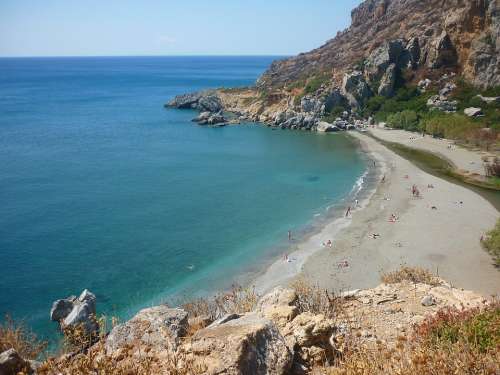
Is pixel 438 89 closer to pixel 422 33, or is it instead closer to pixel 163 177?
pixel 422 33

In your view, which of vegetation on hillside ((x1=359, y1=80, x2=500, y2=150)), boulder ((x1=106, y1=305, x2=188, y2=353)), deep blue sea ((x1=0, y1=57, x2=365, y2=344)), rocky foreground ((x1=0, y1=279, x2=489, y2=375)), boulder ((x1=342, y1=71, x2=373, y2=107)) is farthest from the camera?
boulder ((x1=342, y1=71, x2=373, y2=107))

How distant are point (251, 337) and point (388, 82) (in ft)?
298

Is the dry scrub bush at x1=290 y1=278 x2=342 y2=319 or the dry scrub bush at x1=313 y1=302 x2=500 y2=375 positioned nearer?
the dry scrub bush at x1=313 y1=302 x2=500 y2=375

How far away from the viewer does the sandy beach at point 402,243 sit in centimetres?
2714

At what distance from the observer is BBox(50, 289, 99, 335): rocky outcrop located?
15267 mm

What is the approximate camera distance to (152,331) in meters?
8.58

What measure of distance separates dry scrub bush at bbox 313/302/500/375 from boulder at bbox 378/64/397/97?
8711cm

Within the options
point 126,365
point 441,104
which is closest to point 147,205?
point 126,365

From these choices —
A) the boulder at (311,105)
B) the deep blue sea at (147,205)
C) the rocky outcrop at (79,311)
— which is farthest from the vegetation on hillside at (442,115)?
the rocky outcrop at (79,311)

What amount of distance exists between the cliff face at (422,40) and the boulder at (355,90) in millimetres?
4651

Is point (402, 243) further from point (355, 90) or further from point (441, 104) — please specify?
point (355, 90)

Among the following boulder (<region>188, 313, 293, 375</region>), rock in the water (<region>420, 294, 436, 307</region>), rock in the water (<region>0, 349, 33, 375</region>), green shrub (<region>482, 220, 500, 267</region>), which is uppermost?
boulder (<region>188, 313, 293, 375</region>)

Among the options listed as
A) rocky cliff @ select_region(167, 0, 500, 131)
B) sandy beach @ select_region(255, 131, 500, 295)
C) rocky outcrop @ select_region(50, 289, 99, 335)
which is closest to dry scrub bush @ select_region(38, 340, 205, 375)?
rocky outcrop @ select_region(50, 289, 99, 335)

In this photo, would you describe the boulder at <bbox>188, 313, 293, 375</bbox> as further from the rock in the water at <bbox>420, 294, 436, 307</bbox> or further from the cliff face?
the cliff face
